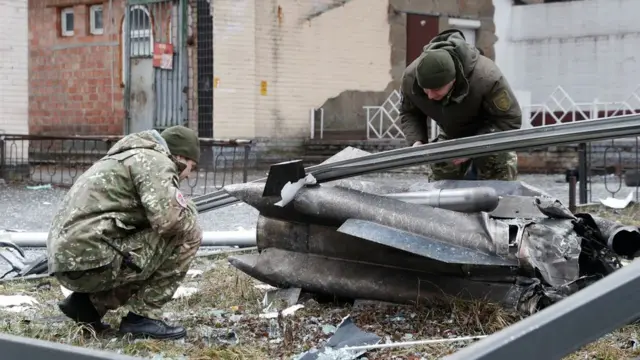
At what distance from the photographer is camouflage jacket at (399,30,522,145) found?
180 inches

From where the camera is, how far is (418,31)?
16141 millimetres

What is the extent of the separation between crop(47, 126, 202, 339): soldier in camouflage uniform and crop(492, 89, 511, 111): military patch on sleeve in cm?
197

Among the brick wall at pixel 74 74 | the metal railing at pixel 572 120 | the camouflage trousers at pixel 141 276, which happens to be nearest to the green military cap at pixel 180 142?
the camouflage trousers at pixel 141 276

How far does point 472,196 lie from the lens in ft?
12.4

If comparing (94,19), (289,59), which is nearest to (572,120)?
(289,59)

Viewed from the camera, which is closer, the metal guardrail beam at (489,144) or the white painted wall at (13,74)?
the metal guardrail beam at (489,144)

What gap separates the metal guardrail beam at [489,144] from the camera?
3.41 meters

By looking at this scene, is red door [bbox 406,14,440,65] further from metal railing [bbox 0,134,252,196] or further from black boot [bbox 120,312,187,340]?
black boot [bbox 120,312,187,340]

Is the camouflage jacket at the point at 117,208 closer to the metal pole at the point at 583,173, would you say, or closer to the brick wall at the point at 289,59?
the metal pole at the point at 583,173

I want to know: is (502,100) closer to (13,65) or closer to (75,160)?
(13,65)

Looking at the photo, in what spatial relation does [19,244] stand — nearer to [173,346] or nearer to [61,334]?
[61,334]

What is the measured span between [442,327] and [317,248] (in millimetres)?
901

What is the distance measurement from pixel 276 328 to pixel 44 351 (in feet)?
7.54

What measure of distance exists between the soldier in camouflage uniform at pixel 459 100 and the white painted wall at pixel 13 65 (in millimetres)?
8816
